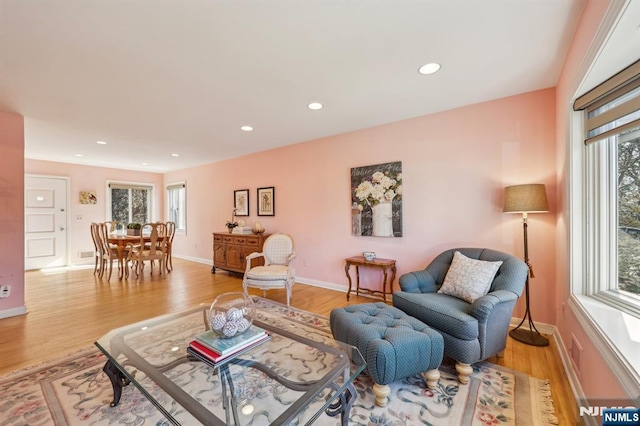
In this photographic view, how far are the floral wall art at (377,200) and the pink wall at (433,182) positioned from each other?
0.33 feet

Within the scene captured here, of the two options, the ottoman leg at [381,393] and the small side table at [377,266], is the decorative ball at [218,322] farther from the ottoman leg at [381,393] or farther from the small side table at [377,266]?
the small side table at [377,266]

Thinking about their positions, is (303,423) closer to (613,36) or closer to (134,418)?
(134,418)

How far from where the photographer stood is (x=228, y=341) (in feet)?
4.96

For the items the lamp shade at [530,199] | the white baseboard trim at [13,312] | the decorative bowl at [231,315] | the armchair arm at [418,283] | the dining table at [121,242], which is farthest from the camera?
the dining table at [121,242]

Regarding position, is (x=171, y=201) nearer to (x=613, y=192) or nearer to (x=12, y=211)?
(x=12, y=211)

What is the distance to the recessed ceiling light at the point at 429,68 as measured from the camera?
2172mm

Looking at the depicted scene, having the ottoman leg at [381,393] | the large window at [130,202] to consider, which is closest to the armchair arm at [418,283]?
the ottoman leg at [381,393]

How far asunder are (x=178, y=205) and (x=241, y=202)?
114 inches

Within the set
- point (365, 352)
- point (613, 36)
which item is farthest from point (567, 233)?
point (365, 352)

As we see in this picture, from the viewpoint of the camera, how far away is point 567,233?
200 cm

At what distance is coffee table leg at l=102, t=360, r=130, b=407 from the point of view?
5.33 feet

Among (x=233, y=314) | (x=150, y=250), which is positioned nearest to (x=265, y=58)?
(x=233, y=314)

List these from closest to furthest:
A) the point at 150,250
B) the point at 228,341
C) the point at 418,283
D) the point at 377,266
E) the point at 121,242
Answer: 1. the point at 228,341
2. the point at 418,283
3. the point at 377,266
4. the point at 121,242
5. the point at 150,250

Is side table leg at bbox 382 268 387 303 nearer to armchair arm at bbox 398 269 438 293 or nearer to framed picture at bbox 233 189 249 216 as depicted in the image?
armchair arm at bbox 398 269 438 293
